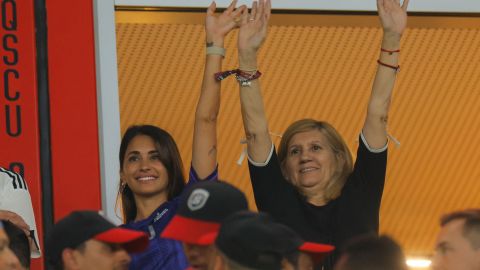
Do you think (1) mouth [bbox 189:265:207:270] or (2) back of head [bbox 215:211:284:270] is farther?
(1) mouth [bbox 189:265:207:270]

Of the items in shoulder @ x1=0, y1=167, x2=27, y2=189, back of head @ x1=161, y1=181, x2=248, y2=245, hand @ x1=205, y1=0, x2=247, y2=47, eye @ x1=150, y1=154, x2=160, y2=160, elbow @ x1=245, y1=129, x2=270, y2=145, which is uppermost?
hand @ x1=205, y1=0, x2=247, y2=47

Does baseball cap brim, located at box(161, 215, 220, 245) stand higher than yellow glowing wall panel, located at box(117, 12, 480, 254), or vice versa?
yellow glowing wall panel, located at box(117, 12, 480, 254)

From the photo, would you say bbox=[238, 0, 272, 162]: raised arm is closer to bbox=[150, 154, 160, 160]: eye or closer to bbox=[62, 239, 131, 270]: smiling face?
bbox=[150, 154, 160, 160]: eye

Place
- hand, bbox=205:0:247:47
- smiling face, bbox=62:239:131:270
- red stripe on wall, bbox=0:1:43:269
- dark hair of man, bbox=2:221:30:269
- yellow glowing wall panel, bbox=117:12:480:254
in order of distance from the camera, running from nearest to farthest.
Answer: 1. smiling face, bbox=62:239:131:270
2. dark hair of man, bbox=2:221:30:269
3. hand, bbox=205:0:247:47
4. red stripe on wall, bbox=0:1:43:269
5. yellow glowing wall panel, bbox=117:12:480:254

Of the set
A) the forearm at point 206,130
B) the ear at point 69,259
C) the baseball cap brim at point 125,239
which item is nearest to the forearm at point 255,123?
the forearm at point 206,130

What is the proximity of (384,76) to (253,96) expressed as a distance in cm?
52

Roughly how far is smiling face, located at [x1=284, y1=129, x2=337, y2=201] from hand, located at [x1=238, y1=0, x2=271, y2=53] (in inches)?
15.8

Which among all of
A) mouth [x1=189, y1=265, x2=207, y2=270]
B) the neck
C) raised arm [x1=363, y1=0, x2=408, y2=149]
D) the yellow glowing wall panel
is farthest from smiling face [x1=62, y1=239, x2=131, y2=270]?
the yellow glowing wall panel

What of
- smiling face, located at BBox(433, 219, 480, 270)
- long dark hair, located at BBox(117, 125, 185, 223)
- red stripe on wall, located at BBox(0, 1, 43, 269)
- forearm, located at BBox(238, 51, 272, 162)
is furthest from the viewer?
red stripe on wall, located at BBox(0, 1, 43, 269)

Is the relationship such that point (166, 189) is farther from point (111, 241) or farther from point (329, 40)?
point (329, 40)

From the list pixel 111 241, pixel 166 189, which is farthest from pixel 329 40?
pixel 111 241

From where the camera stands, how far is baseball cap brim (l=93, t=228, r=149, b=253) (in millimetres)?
3842

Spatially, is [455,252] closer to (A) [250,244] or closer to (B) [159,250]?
(A) [250,244]

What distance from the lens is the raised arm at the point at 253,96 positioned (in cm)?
477
